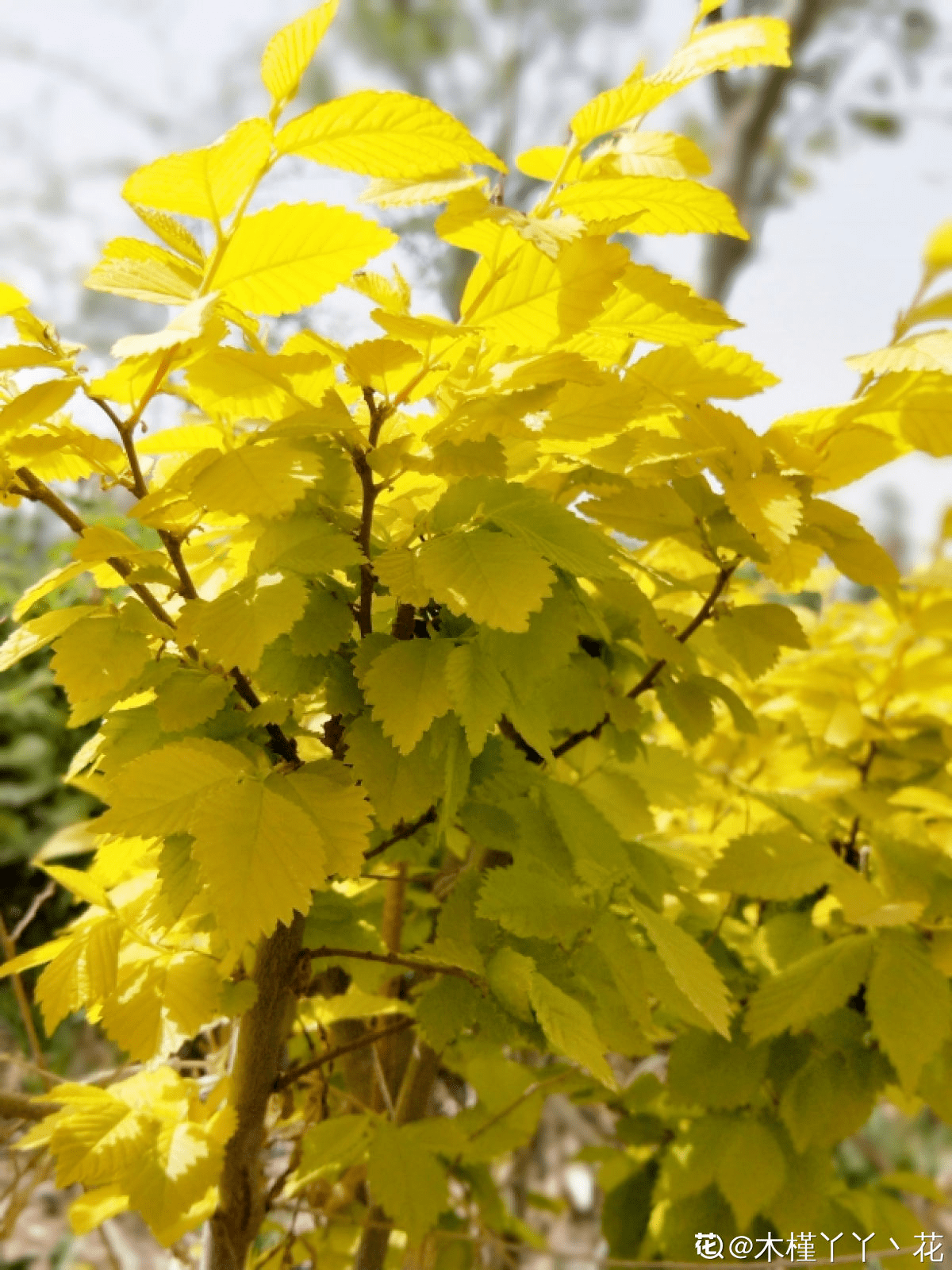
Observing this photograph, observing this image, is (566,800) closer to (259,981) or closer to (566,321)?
(259,981)

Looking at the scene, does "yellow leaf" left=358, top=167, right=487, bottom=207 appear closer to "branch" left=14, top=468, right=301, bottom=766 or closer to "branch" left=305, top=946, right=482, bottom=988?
"branch" left=14, top=468, right=301, bottom=766

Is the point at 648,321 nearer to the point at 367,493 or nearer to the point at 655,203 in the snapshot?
the point at 655,203

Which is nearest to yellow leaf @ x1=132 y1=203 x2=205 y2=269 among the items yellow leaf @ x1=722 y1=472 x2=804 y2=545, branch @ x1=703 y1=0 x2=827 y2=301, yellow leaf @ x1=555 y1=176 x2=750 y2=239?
yellow leaf @ x1=555 y1=176 x2=750 y2=239

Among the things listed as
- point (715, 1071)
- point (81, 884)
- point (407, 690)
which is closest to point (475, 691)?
point (407, 690)

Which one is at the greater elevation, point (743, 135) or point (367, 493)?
point (743, 135)

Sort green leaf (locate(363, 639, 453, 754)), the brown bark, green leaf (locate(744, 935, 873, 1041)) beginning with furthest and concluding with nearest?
green leaf (locate(744, 935, 873, 1041)) < the brown bark < green leaf (locate(363, 639, 453, 754))

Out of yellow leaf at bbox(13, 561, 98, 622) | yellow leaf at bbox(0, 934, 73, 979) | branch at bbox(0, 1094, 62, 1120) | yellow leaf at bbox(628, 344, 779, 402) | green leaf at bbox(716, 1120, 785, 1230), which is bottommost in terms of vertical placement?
green leaf at bbox(716, 1120, 785, 1230)

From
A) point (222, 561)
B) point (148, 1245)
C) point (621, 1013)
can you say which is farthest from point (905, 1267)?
point (148, 1245)
